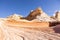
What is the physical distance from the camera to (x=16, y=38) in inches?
84.4

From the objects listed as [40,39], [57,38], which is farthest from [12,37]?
[57,38]

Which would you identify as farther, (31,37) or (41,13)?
(41,13)

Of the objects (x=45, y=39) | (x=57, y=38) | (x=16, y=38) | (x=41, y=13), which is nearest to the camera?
(x=57, y=38)

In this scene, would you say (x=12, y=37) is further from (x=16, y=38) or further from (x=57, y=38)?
(x=57, y=38)

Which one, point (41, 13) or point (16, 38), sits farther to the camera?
point (41, 13)

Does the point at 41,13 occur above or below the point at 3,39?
above

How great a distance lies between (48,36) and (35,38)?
21cm

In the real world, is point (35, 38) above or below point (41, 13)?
below

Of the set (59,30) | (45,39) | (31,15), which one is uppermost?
(31,15)

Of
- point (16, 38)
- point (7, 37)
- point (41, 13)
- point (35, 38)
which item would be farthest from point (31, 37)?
point (41, 13)

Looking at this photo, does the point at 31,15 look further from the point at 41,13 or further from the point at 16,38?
the point at 16,38

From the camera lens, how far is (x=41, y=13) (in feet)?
26.8

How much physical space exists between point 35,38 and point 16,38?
31 centimetres

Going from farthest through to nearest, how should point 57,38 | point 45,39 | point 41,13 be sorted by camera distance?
point 41,13 < point 45,39 < point 57,38
